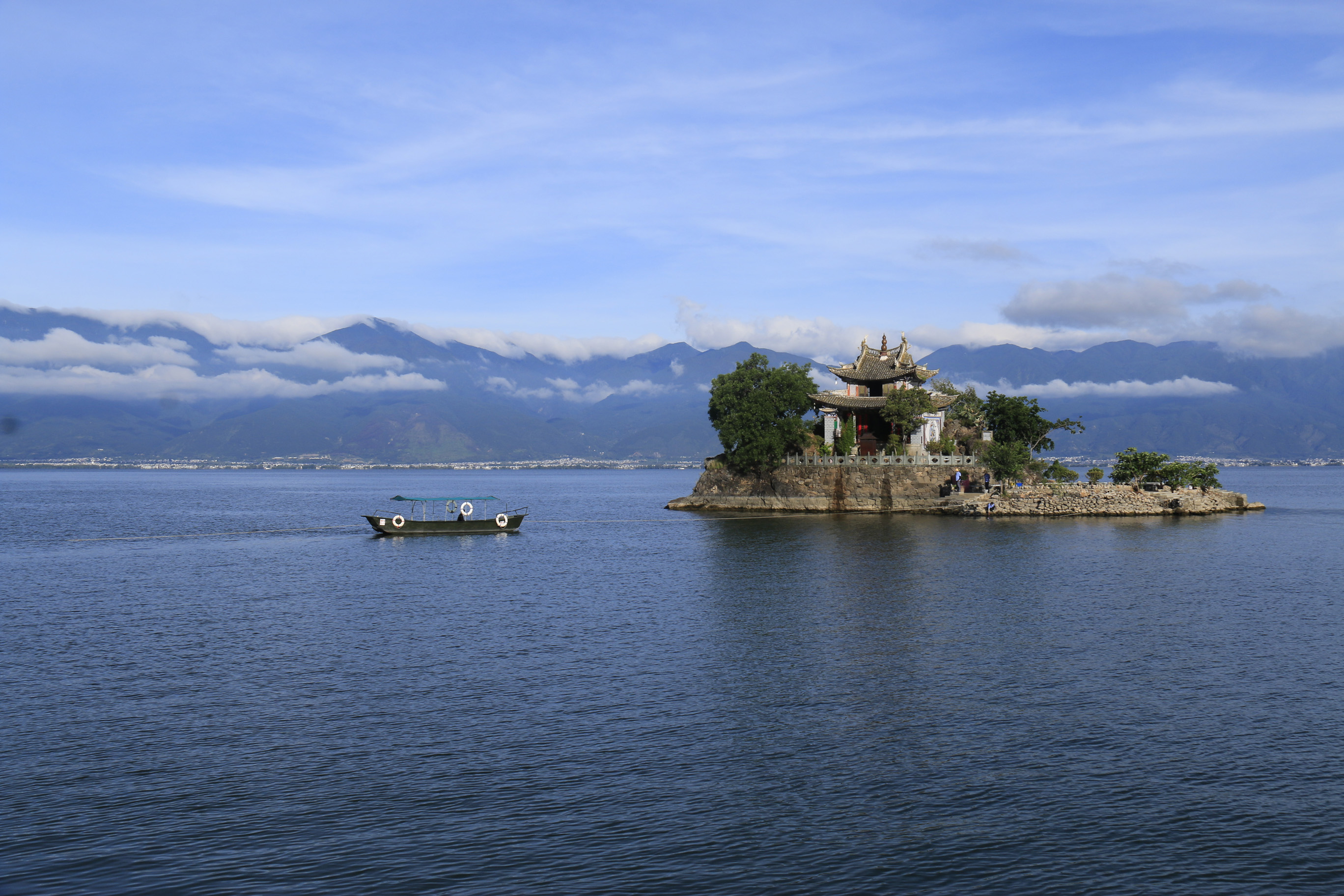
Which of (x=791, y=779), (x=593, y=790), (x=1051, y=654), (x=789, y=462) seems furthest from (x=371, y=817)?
(x=789, y=462)

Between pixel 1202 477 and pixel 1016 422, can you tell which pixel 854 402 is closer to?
pixel 1016 422

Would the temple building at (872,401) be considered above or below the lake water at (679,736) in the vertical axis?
above

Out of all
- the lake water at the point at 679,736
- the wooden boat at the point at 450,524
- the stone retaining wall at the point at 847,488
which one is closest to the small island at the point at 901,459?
the stone retaining wall at the point at 847,488

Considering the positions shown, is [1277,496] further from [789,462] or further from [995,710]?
[995,710]

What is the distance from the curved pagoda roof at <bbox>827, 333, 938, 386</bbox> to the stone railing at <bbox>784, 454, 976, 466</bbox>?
1377 cm

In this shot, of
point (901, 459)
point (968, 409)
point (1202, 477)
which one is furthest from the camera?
point (1202, 477)

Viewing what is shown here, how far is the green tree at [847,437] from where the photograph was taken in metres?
128

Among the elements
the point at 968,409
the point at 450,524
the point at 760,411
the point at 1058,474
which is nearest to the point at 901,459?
the point at 968,409

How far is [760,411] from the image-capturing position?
124m

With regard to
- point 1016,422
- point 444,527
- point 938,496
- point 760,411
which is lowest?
point 444,527

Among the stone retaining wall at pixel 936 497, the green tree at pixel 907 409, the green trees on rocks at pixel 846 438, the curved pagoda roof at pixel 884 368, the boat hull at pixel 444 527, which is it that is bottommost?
the boat hull at pixel 444 527

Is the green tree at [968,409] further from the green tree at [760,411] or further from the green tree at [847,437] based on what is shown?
the green tree at [760,411]

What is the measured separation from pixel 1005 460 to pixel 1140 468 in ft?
79.8

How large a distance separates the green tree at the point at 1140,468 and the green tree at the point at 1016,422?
26.3 feet
